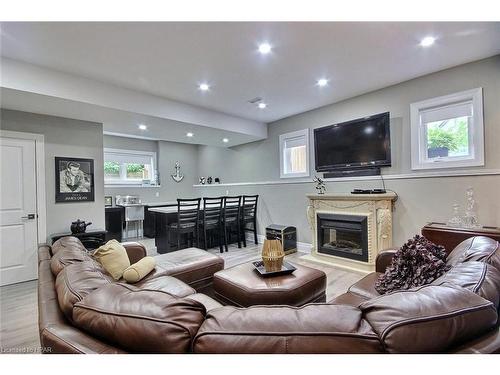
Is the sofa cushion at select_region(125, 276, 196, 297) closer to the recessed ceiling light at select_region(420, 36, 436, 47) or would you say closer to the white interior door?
the white interior door

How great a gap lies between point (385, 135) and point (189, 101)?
123 inches

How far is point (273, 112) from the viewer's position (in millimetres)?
4832

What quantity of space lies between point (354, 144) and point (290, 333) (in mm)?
3822

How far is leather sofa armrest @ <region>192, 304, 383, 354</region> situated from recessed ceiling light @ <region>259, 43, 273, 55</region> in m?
2.46

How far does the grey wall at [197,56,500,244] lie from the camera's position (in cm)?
293

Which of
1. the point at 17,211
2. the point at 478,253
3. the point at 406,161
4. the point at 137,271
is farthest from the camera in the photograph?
the point at 406,161

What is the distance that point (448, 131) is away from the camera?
3.27 metres

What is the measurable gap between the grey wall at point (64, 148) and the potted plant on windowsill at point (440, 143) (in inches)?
199

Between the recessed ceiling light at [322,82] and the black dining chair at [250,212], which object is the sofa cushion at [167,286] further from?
the black dining chair at [250,212]

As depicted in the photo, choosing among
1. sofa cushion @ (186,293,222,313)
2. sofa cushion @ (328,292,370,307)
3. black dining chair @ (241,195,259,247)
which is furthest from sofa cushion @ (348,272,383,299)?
black dining chair @ (241,195,259,247)

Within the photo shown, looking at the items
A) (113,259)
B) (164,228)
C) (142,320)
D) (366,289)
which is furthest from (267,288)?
(164,228)

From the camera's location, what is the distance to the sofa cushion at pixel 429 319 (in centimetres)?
76

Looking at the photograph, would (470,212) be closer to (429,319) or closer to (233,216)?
(429,319)

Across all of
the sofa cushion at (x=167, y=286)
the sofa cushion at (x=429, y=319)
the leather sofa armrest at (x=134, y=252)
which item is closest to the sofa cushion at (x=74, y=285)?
the sofa cushion at (x=167, y=286)
